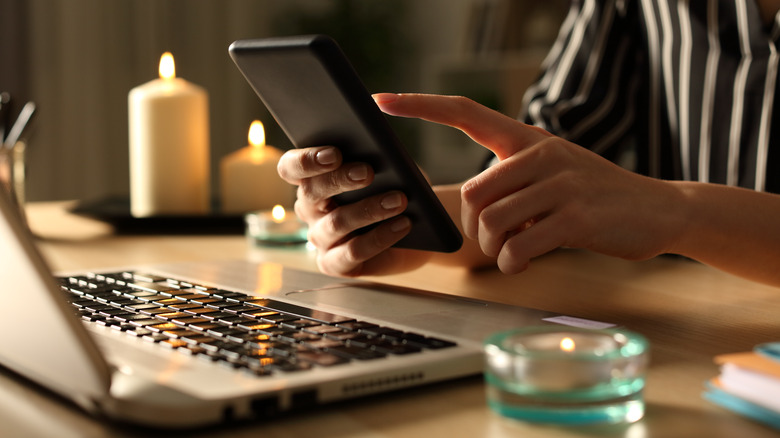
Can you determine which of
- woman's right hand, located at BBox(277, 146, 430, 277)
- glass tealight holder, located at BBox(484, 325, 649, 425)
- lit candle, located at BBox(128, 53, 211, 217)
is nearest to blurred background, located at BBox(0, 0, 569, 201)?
lit candle, located at BBox(128, 53, 211, 217)

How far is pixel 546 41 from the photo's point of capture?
3334 millimetres

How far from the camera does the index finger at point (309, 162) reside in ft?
2.36

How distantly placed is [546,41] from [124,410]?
315 centimetres

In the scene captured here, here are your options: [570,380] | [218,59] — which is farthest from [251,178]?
[218,59]

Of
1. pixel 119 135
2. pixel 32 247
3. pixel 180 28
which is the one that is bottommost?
pixel 119 135

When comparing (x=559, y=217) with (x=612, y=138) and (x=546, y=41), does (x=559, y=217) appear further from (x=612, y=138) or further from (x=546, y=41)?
(x=546, y=41)

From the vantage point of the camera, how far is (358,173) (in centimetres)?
70

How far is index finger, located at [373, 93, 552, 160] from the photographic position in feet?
2.21

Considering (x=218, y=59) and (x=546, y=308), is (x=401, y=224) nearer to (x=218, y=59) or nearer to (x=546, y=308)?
(x=546, y=308)

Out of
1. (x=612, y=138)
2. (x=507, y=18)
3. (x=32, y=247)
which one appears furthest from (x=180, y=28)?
(x=32, y=247)

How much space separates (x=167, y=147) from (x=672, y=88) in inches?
31.5

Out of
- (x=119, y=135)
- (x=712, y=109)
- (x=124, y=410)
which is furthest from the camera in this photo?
(x=119, y=135)

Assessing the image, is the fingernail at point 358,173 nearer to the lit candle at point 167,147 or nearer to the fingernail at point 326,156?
the fingernail at point 326,156

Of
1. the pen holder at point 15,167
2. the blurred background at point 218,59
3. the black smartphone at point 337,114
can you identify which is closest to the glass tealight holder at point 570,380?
the black smartphone at point 337,114
